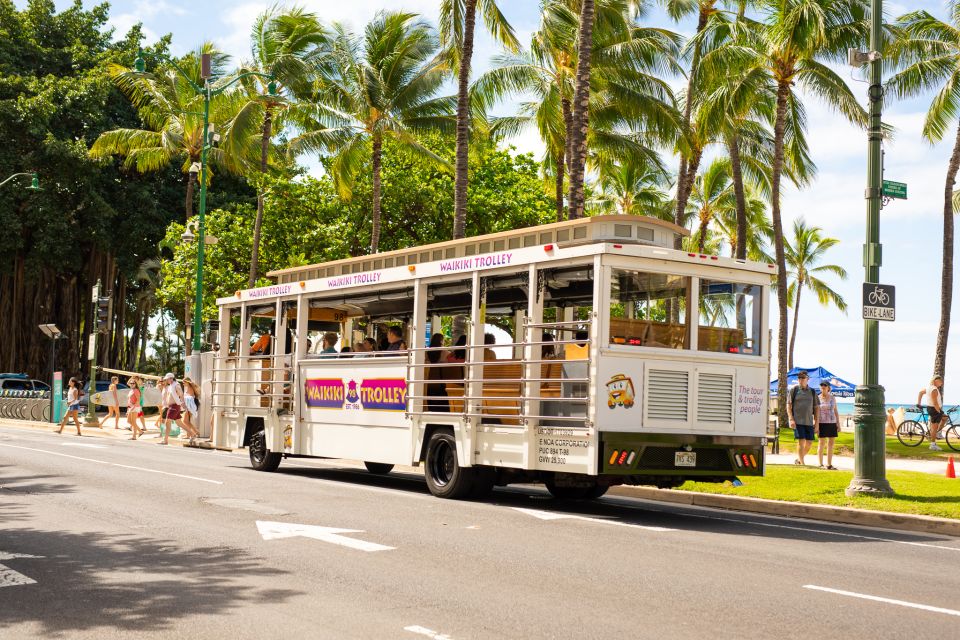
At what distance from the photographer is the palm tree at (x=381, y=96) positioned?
32.0 meters

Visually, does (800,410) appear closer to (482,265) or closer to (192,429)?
(482,265)

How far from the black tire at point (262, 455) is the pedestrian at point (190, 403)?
9.31m

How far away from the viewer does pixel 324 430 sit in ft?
52.2

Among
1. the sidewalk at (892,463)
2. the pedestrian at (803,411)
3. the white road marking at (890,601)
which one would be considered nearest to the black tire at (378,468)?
the pedestrian at (803,411)

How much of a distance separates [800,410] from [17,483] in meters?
13.5

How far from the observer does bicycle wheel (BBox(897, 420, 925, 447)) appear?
26.9 metres

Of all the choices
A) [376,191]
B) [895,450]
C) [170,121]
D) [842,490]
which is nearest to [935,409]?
[895,450]

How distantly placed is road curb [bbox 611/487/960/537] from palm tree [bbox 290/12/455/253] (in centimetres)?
1799

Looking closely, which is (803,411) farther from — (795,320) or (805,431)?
(795,320)

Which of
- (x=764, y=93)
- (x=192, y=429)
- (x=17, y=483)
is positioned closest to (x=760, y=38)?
(x=764, y=93)

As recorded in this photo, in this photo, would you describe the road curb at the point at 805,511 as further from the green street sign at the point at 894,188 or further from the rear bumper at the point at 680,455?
the green street sign at the point at 894,188

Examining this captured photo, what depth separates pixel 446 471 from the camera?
13.6 meters

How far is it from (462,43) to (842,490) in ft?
53.9

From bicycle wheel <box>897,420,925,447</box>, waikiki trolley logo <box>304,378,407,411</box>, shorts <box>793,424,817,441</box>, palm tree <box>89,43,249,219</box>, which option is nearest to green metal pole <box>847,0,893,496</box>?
shorts <box>793,424,817,441</box>
